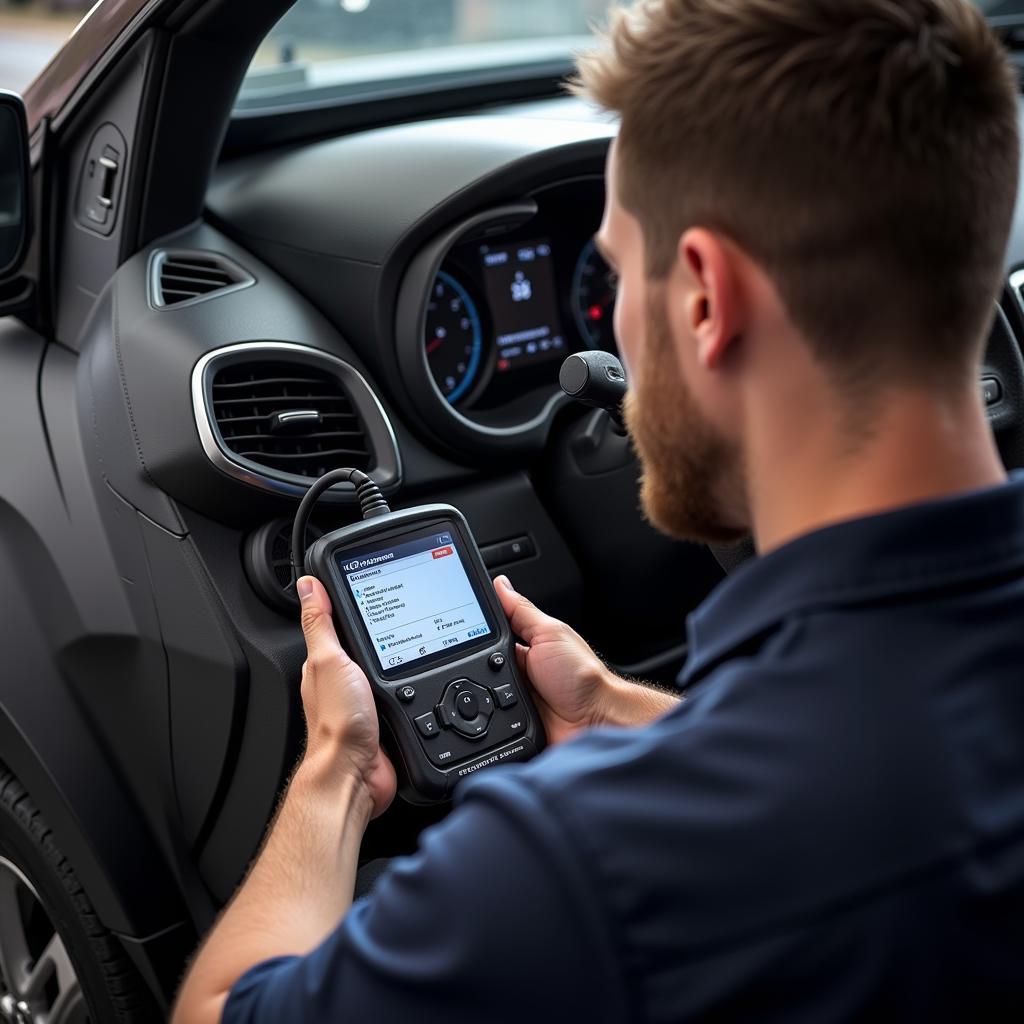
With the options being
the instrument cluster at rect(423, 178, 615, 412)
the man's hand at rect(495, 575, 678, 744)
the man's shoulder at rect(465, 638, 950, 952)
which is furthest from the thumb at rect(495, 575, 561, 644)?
the man's shoulder at rect(465, 638, 950, 952)

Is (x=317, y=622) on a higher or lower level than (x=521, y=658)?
higher

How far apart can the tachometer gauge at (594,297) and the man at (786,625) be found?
1201 mm

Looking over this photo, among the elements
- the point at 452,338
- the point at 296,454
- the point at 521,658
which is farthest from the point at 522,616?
the point at 452,338

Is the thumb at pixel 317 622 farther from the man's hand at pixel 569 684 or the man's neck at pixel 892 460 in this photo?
the man's neck at pixel 892 460

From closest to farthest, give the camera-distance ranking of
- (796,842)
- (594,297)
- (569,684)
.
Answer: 1. (796,842)
2. (569,684)
3. (594,297)

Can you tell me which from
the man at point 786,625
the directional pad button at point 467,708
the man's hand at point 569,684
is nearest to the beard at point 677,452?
the man at point 786,625

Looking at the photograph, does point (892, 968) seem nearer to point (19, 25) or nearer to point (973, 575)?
point (973, 575)

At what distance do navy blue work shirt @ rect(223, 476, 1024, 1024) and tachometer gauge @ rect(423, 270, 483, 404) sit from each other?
4.26 ft

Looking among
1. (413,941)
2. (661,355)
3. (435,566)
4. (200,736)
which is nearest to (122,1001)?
(200,736)

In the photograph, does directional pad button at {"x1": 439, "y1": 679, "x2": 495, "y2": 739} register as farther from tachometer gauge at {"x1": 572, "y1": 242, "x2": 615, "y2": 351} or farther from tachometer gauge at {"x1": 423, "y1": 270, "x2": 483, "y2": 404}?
tachometer gauge at {"x1": 572, "y1": 242, "x2": 615, "y2": 351}

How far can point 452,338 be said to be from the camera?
7.12 feet

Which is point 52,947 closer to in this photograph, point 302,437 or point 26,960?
point 26,960

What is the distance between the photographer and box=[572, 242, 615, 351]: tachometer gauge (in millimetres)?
2359

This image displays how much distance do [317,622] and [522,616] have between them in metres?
0.29
